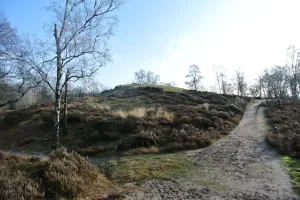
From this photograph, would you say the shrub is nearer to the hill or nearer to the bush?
the bush

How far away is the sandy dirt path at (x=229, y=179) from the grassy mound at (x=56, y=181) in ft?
4.09

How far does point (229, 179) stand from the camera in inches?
329

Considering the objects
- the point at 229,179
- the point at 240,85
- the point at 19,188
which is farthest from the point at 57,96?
the point at 240,85

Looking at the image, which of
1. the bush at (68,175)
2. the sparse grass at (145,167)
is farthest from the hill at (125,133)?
the bush at (68,175)

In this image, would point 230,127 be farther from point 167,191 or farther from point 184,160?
point 167,191

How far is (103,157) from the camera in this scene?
12227 millimetres

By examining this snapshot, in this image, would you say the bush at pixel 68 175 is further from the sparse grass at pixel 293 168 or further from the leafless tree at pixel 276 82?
the leafless tree at pixel 276 82

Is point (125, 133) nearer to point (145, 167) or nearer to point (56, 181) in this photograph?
point (145, 167)

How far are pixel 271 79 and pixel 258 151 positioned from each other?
227ft

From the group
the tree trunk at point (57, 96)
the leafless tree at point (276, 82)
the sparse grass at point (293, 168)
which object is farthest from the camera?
the leafless tree at point (276, 82)

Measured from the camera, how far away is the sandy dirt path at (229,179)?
23.3 feet

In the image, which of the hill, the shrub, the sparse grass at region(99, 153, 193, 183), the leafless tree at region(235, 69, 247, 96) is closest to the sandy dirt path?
the sparse grass at region(99, 153, 193, 183)

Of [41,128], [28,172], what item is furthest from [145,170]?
[41,128]

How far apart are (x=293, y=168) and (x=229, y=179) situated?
110 inches
